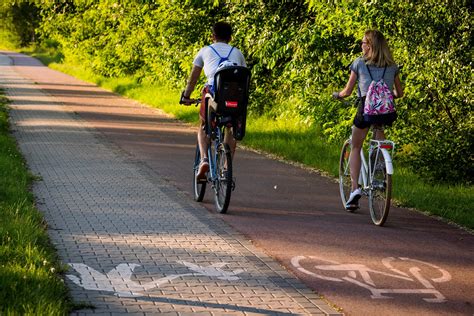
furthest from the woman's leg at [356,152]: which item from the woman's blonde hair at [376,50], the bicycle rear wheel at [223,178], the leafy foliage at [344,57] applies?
the leafy foliage at [344,57]

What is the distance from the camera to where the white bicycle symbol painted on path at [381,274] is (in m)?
6.33

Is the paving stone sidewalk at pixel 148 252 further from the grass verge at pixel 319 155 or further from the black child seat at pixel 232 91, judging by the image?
the grass verge at pixel 319 155

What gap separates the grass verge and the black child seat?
2.12 metres

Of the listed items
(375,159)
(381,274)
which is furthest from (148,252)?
(375,159)

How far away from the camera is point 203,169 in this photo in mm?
9820

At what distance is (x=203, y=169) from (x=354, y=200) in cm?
153

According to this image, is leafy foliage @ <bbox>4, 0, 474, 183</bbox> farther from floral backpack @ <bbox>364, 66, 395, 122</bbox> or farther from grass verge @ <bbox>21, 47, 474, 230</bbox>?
floral backpack @ <bbox>364, 66, 395, 122</bbox>

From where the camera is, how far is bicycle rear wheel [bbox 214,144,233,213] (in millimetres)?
9312

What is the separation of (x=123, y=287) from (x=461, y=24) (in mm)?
7161

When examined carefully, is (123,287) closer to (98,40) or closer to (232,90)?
(232,90)

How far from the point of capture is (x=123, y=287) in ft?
20.0

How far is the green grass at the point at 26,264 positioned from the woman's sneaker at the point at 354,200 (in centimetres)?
305

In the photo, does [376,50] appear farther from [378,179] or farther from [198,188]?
[198,188]

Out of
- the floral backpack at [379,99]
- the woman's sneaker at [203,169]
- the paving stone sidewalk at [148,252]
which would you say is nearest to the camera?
the paving stone sidewalk at [148,252]
